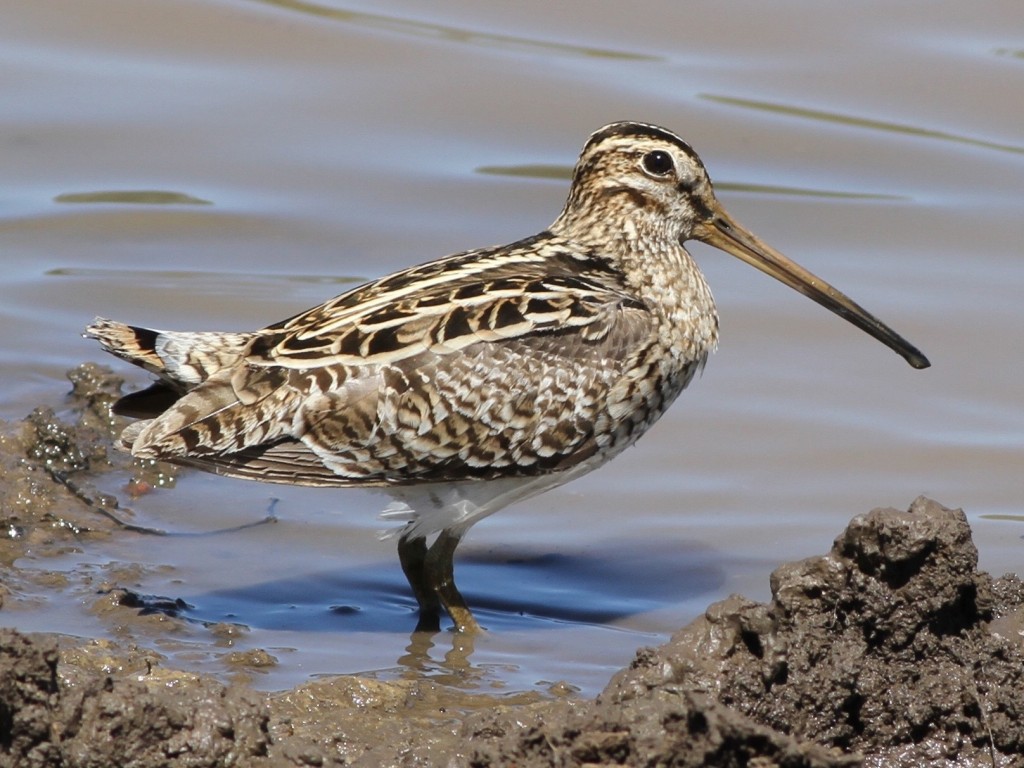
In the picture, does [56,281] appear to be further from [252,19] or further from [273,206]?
[252,19]

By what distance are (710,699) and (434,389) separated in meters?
2.55

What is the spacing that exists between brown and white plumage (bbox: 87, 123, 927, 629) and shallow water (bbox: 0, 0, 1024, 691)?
22.8 inches

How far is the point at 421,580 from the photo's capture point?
719 centimetres

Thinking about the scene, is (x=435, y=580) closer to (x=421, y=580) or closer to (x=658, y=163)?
(x=421, y=580)

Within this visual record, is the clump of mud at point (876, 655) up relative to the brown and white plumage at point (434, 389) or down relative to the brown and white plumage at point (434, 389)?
down

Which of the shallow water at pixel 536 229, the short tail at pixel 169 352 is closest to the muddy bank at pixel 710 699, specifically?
the shallow water at pixel 536 229

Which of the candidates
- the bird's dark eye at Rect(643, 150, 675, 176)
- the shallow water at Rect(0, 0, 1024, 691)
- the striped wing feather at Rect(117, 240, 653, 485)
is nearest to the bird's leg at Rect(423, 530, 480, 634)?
the shallow water at Rect(0, 0, 1024, 691)

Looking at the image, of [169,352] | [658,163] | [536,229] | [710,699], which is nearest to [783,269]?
[658,163]

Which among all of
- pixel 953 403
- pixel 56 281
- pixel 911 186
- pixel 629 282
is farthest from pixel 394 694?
pixel 911 186

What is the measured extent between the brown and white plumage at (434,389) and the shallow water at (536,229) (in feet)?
1.90

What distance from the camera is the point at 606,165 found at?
7.67m

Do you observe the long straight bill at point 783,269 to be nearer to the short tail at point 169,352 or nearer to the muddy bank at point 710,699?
the short tail at point 169,352

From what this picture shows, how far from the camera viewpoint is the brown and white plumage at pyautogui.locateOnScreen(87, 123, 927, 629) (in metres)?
6.85

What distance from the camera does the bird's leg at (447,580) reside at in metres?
6.99
